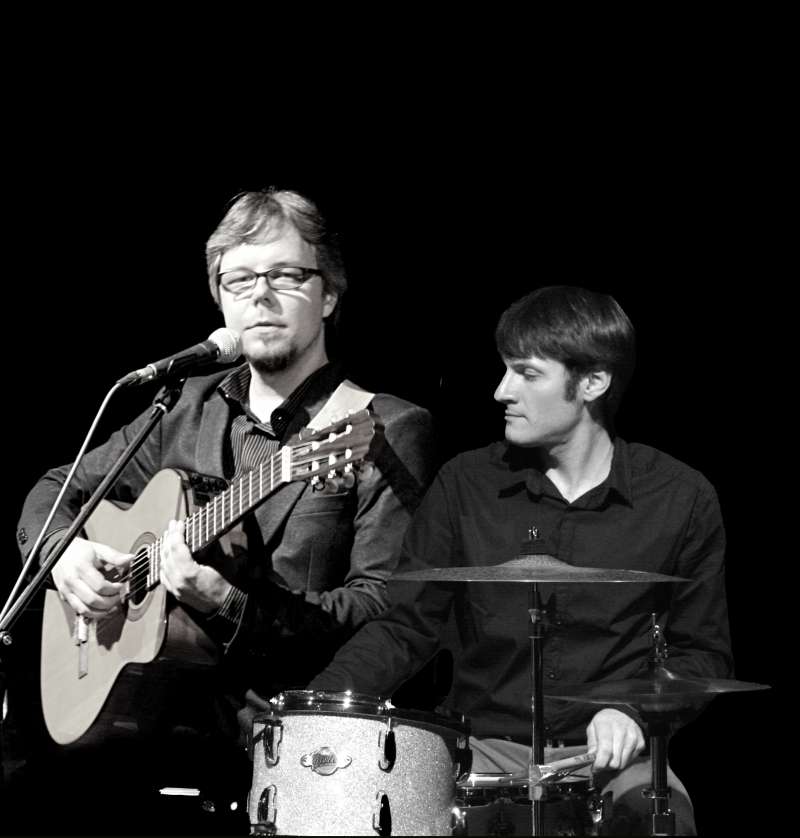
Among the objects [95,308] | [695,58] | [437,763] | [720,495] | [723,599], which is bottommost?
[437,763]

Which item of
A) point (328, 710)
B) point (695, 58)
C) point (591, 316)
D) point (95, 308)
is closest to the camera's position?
point (328, 710)

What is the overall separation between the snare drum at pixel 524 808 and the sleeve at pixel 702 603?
→ 0.45 meters

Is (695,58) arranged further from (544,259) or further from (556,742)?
(556,742)

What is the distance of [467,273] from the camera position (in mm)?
4348

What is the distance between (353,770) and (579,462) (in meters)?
1.18

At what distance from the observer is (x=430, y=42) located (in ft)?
14.3

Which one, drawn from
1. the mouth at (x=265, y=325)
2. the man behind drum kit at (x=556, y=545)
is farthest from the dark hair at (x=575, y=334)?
the mouth at (x=265, y=325)

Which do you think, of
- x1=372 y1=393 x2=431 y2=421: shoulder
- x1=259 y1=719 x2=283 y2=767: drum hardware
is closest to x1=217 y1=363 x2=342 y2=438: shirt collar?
x1=372 y1=393 x2=431 y2=421: shoulder

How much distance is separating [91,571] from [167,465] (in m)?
0.48

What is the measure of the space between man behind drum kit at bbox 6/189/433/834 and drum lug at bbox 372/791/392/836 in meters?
0.68

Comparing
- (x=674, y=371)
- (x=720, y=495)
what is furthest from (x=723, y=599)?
(x=674, y=371)

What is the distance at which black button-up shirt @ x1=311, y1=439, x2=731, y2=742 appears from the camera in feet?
11.8

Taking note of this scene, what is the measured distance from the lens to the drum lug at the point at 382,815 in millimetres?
3105

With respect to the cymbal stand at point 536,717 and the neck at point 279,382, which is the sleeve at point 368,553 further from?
the cymbal stand at point 536,717
